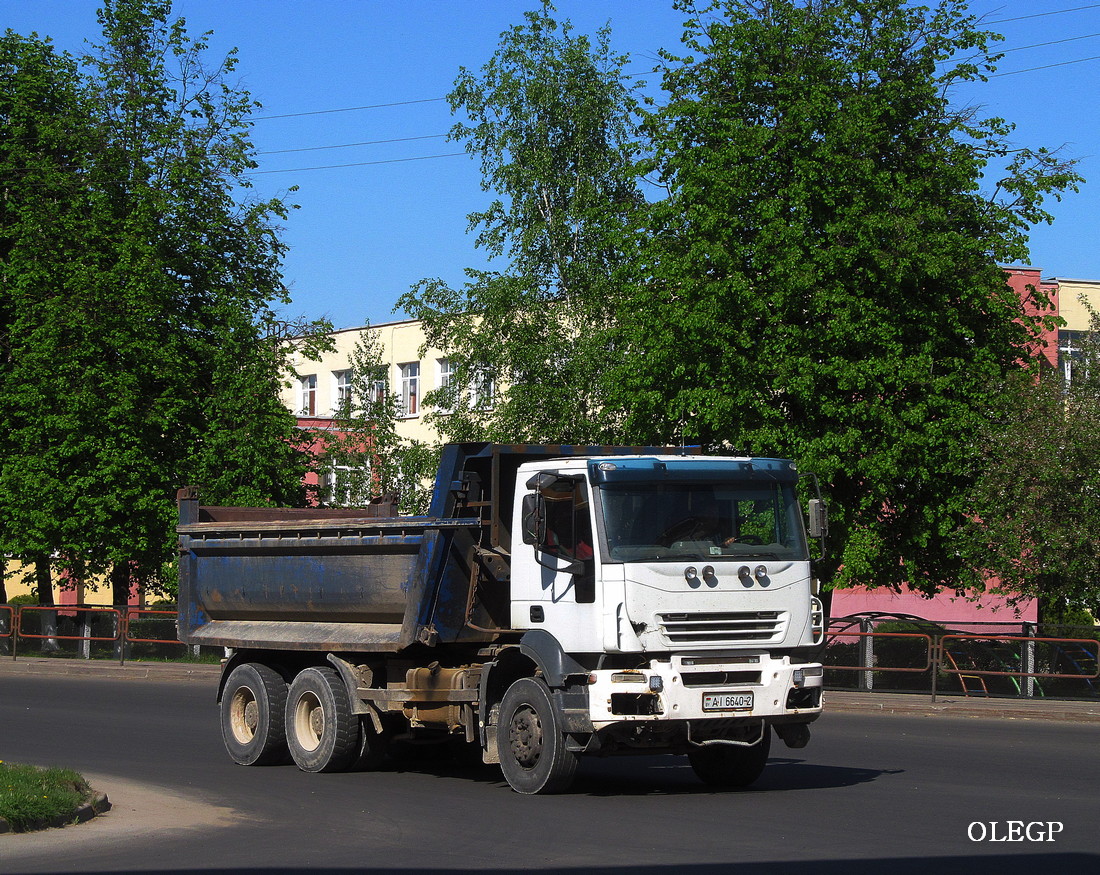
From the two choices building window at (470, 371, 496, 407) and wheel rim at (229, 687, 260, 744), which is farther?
building window at (470, 371, 496, 407)

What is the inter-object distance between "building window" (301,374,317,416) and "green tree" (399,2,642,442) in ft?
92.1

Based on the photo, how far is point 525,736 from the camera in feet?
40.6

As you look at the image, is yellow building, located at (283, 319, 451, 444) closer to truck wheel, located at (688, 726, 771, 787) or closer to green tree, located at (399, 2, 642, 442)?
green tree, located at (399, 2, 642, 442)

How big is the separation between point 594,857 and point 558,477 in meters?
3.70

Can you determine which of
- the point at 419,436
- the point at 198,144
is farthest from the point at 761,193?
the point at 419,436

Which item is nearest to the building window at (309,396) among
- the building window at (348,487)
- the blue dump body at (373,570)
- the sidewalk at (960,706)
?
the building window at (348,487)

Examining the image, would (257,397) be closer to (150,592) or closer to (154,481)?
(154,481)

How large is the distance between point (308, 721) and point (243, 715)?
1157 millimetres

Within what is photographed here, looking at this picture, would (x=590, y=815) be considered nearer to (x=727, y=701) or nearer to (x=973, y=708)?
(x=727, y=701)

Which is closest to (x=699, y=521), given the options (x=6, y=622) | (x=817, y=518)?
(x=817, y=518)

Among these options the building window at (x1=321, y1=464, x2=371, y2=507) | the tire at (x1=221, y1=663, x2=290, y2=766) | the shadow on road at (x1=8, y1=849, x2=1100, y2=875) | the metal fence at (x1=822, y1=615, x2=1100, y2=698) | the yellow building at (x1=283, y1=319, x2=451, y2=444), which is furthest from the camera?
the yellow building at (x1=283, y1=319, x2=451, y2=444)

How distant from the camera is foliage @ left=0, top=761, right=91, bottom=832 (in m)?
10.2

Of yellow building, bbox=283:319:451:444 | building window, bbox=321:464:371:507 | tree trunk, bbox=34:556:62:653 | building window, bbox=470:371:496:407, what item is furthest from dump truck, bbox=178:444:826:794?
yellow building, bbox=283:319:451:444

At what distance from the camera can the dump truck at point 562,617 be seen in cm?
1184
